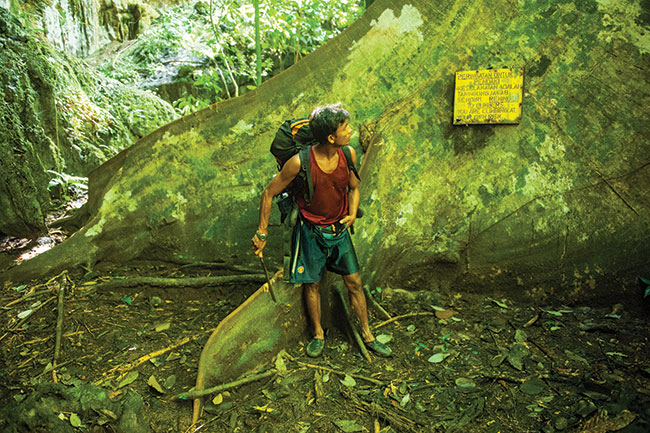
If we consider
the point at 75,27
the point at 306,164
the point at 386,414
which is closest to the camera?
the point at 386,414

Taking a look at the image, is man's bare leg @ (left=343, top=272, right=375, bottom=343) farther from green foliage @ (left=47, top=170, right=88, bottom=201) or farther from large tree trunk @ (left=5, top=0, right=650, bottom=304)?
green foliage @ (left=47, top=170, right=88, bottom=201)

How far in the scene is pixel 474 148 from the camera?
3607mm

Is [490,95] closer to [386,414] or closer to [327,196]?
[327,196]

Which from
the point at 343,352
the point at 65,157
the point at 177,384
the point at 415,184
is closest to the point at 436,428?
the point at 343,352

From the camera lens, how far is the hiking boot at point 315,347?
3.03m

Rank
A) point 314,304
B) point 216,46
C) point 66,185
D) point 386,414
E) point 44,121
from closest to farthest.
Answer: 1. point 386,414
2. point 314,304
3. point 44,121
4. point 66,185
5. point 216,46

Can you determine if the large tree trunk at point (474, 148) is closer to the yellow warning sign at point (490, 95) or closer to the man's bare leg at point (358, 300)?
the yellow warning sign at point (490, 95)

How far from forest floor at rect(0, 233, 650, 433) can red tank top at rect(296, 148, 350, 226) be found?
96 cm

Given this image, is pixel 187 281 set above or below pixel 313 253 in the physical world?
below

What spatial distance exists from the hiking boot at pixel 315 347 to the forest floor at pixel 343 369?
5 centimetres

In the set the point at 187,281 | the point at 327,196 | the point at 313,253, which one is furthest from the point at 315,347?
the point at 187,281

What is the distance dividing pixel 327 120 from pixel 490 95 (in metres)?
1.69

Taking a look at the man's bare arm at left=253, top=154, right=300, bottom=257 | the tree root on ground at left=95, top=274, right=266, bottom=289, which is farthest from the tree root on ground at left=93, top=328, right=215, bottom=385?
the man's bare arm at left=253, top=154, right=300, bottom=257

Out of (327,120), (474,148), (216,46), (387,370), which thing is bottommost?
(387,370)
